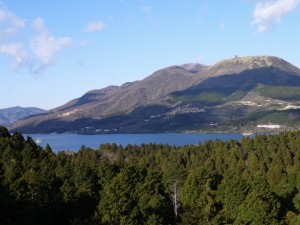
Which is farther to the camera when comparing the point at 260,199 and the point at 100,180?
the point at 100,180

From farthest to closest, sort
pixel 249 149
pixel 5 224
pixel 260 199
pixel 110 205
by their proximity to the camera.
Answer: pixel 249 149 → pixel 260 199 → pixel 110 205 → pixel 5 224

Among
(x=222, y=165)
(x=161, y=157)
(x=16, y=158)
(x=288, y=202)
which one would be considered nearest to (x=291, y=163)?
(x=222, y=165)

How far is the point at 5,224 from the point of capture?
2633 cm

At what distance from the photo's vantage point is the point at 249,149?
75.6 meters

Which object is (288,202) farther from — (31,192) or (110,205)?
(31,192)

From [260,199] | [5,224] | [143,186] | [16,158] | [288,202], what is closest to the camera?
[5,224]

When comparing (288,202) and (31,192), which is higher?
(31,192)

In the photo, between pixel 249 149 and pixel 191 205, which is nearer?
pixel 191 205

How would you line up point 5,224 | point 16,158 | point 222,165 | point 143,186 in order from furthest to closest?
point 222,165 < point 16,158 < point 143,186 < point 5,224

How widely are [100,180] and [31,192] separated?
37.9 feet

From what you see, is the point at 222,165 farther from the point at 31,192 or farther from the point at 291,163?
the point at 31,192

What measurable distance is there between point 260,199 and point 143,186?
28.9ft

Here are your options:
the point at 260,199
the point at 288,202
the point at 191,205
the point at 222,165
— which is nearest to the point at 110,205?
the point at 191,205

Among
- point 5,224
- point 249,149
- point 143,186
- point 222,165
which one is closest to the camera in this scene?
point 5,224
